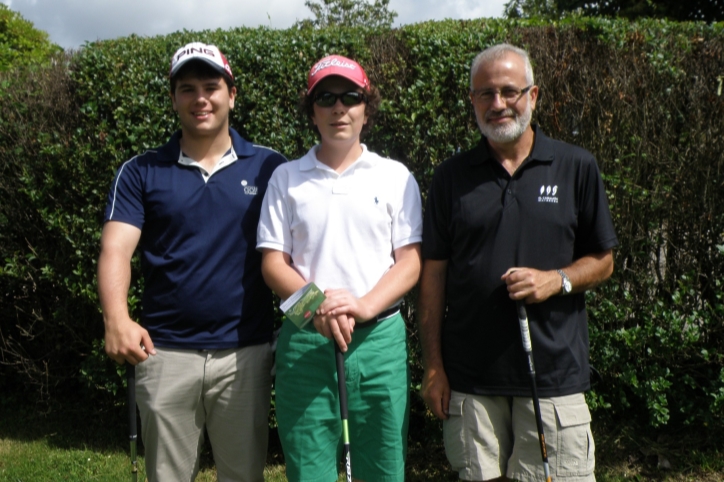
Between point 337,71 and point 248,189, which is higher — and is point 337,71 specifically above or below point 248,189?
above

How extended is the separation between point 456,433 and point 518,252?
84 centimetres

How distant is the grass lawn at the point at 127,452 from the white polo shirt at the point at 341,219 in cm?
205

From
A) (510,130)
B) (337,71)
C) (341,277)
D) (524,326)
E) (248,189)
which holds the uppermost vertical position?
(337,71)

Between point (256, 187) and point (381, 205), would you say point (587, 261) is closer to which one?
point (381, 205)

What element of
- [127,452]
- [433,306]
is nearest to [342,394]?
[433,306]

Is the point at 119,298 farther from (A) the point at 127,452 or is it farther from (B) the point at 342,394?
(A) the point at 127,452

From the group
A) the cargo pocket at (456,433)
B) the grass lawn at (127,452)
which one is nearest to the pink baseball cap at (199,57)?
the cargo pocket at (456,433)

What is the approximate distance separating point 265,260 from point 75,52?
127 inches

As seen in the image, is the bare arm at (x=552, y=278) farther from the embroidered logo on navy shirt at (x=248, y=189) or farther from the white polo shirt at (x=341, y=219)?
the embroidered logo on navy shirt at (x=248, y=189)

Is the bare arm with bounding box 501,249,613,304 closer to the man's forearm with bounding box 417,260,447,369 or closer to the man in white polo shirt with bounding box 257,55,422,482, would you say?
the man's forearm with bounding box 417,260,447,369

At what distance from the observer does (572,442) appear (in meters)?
2.95

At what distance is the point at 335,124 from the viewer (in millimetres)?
3055

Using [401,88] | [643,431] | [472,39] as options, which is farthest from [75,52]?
[643,431]

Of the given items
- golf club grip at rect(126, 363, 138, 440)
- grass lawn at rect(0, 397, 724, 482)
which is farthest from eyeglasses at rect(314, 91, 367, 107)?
grass lawn at rect(0, 397, 724, 482)
